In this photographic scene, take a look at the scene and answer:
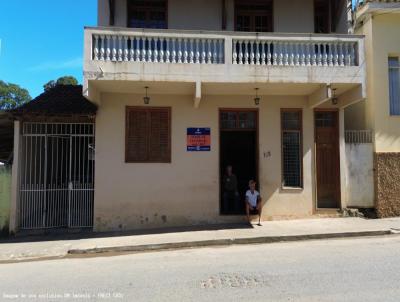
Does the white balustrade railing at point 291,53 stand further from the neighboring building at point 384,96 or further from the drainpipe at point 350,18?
the drainpipe at point 350,18

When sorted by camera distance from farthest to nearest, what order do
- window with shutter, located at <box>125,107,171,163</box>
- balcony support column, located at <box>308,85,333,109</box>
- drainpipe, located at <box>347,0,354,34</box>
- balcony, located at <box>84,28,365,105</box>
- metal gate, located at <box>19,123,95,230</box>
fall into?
drainpipe, located at <box>347,0,354,34</box>, window with shutter, located at <box>125,107,171,163</box>, metal gate, located at <box>19,123,95,230</box>, balcony support column, located at <box>308,85,333,109</box>, balcony, located at <box>84,28,365,105</box>

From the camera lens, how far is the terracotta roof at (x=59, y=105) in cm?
1038

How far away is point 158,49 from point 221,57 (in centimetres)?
174

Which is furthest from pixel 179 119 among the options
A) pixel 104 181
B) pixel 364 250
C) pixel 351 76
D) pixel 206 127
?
pixel 364 250

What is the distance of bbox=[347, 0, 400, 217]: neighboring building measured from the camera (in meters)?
11.8

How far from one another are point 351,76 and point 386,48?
270 centimetres

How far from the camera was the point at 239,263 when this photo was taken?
23.0 ft

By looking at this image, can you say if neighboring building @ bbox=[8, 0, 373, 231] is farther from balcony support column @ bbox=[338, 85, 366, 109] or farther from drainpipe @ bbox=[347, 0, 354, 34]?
drainpipe @ bbox=[347, 0, 354, 34]

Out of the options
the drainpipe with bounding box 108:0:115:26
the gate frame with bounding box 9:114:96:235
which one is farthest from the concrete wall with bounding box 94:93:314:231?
the drainpipe with bounding box 108:0:115:26

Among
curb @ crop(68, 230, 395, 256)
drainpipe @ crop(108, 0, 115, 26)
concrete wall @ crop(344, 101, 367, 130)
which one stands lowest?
curb @ crop(68, 230, 395, 256)

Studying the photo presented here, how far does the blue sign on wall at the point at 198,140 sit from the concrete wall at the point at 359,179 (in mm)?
4501

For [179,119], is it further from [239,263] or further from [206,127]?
[239,263]

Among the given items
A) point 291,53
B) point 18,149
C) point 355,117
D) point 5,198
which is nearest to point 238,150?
point 291,53

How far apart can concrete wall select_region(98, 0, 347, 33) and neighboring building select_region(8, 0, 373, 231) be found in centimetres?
3
